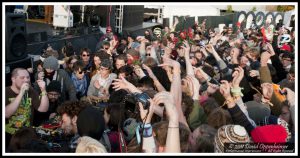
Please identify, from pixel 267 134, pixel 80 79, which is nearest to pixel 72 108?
pixel 80 79

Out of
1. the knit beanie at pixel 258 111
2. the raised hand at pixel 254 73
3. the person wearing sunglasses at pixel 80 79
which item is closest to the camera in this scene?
the knit beanie at pixel 258 111

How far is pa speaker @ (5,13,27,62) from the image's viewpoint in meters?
4.06

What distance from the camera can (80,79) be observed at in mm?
4293

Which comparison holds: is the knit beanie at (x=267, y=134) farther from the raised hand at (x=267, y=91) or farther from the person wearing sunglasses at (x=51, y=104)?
the person wearing sunglasses at (x=51, y=104)

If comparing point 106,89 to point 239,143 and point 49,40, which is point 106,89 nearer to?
point 239,143

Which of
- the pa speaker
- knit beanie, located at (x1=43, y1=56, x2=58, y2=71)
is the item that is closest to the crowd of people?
knit beanie, located at (x1=43, y1=56, x2=58, y2=71)

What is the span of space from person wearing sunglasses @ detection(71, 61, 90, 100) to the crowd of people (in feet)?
0.04

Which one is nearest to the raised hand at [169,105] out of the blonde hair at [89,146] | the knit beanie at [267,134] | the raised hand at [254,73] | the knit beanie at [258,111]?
the blonde hair at [89,146]

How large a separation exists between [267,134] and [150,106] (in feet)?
2.99

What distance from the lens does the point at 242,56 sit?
4.91 m

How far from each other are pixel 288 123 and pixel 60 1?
251cm

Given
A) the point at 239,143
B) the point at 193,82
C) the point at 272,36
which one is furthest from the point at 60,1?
the point at 272,36

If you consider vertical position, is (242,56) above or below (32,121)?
above

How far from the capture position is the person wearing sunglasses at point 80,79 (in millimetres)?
4238
